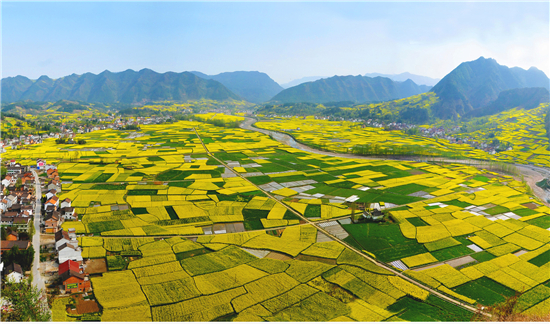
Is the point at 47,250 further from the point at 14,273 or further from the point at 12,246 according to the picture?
the point at 14,273

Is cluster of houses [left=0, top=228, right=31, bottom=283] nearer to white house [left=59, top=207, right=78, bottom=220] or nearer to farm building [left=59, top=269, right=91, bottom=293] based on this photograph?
farm building [left=59, top=269, right=91, bottom=293]

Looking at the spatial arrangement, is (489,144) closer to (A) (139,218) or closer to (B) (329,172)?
(B) (329,172)

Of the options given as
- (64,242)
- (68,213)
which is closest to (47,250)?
(64,242)

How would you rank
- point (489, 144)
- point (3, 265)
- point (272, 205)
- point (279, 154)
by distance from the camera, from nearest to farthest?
point (3, 265) → point (272, 205) → point (279, 154) → point (489, 144)

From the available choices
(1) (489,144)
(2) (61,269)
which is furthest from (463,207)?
(1) (489,144)

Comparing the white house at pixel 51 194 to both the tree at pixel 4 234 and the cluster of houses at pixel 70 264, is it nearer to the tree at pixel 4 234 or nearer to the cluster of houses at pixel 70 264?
the tree at pixel 4 234

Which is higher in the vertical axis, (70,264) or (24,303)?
(70,264)
